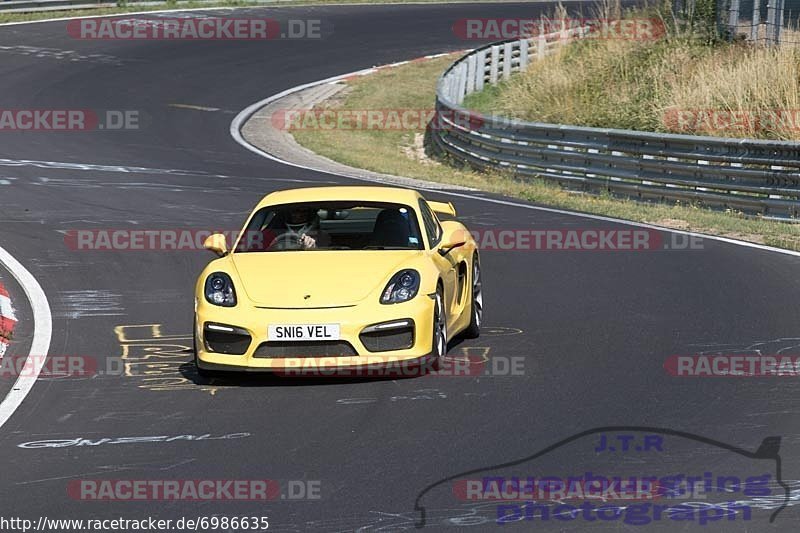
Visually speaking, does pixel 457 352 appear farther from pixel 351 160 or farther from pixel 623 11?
pixel 623 11

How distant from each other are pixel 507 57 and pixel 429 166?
336 inches

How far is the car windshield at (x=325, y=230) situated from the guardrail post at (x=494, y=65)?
76.5ft

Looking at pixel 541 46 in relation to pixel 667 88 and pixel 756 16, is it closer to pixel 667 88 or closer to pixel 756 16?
pixel 756 16

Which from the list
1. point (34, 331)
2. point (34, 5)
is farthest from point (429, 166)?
point (34, 5)

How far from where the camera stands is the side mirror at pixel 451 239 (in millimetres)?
10508

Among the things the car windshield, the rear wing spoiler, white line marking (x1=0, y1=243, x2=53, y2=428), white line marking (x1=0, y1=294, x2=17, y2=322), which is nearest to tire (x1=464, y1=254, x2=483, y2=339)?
the rear wing spoiler

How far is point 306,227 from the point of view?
35.3ft

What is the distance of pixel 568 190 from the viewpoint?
2191 centimetres

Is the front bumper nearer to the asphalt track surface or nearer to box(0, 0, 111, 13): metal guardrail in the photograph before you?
the asphalt track surface

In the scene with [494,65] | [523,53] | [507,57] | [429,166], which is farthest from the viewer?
[523,53]

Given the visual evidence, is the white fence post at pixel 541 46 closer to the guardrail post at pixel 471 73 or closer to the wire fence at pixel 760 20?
the guardrail post at pixel 471 73

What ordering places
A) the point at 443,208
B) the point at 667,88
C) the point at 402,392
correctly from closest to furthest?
the point at 402,392
the point at 443,208
the point at 667,88

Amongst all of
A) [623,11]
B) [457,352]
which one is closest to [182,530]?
[457,352]

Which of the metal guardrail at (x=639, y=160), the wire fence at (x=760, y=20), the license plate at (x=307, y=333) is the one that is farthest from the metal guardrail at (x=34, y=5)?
the license plate at (x=307, y=333)
